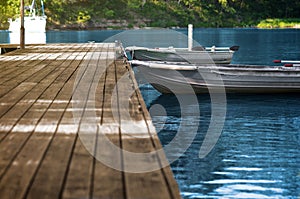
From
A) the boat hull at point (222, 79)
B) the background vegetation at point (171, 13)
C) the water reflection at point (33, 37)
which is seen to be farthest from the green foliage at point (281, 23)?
the boat hull at point (222, 79)

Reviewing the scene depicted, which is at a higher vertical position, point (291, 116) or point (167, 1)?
point (167, 1)

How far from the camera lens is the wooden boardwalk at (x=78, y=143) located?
11.3 ft

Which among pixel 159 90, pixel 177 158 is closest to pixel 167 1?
pixel 159 90

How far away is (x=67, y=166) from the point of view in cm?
387

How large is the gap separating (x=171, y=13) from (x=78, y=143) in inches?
4418

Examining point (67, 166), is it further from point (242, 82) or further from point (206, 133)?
point (242, 82)

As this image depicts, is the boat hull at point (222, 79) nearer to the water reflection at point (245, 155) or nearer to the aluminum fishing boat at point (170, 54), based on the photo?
the water reflection at point (245, 155)

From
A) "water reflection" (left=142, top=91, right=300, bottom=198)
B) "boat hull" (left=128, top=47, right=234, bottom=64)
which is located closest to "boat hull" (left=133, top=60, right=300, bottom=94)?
"water reflection" (left=142, top=91, right=300, bottom=198)

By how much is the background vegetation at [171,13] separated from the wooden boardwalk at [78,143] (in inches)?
4064

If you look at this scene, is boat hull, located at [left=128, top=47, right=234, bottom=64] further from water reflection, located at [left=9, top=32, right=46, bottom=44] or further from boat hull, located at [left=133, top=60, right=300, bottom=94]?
water reflection, located at [left=9, top=32, right=46, bottom=44]

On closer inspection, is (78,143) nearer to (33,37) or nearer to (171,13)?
(33,37)

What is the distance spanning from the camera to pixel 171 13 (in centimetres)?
11525

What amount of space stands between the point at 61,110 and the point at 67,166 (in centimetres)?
205

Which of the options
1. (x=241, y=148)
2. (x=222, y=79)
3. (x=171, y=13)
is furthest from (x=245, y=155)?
(x=171, y=13)
